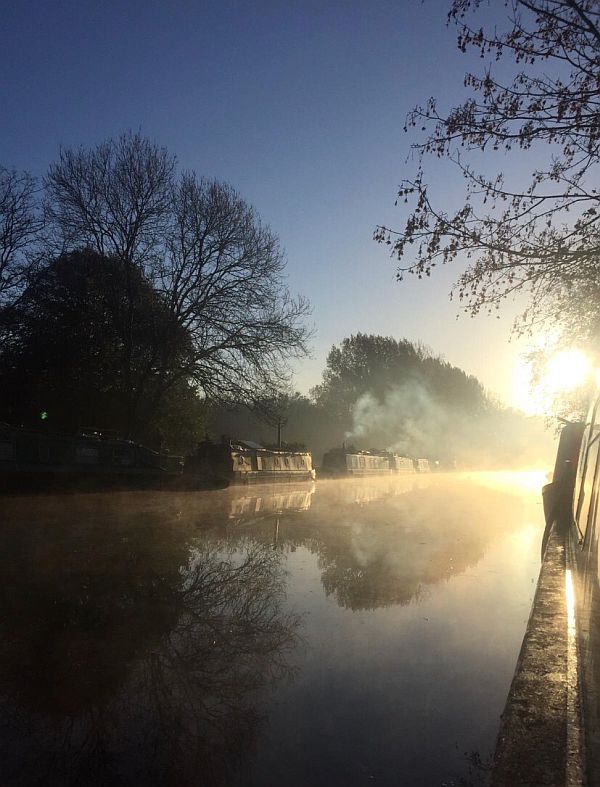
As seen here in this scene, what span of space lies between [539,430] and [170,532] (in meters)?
155

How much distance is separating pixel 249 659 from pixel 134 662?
80 cm

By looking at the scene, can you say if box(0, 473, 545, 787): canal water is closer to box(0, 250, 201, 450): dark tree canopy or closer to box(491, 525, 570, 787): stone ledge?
box(491, 525, 570, 787): stone ledge

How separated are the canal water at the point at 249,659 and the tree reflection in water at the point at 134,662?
1cm

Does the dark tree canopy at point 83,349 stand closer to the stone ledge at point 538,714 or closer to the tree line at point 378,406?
the stone ledge at point 538,714

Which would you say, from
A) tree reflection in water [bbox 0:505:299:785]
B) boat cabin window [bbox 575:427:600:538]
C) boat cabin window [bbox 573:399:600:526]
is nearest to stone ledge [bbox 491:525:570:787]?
tree reflection in water [bbox 0:505:299:785]

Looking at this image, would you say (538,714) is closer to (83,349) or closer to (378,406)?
(83,349)

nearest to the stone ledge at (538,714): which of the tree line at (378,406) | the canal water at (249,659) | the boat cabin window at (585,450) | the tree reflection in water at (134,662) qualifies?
the canal water at (249,659)

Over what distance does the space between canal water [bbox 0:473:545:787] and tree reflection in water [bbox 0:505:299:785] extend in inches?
0.6

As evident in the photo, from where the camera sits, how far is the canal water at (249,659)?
302cm

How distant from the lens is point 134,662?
4324 mm

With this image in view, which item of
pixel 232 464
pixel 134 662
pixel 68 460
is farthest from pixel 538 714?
pixel 232 464

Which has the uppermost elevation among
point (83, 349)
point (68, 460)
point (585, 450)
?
point (83, 349)

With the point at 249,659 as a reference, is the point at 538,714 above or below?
above

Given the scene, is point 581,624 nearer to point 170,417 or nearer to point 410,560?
point 410,560
